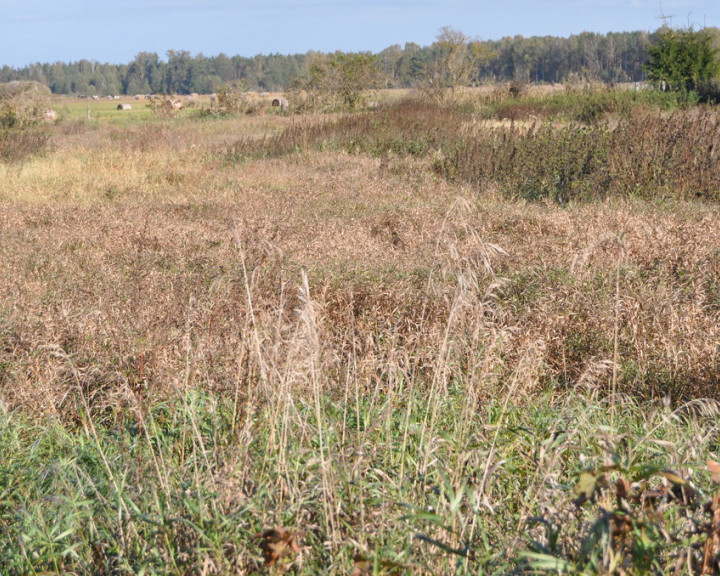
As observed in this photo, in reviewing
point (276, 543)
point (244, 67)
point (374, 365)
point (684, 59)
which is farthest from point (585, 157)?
point (244, 67)

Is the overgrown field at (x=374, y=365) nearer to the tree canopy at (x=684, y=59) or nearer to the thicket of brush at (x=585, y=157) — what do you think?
the thicket of brush at (x=585, y=157)

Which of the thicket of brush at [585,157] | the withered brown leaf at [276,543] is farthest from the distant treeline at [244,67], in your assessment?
the withered brown leaf at [276,543]

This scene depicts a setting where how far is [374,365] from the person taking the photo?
394cm

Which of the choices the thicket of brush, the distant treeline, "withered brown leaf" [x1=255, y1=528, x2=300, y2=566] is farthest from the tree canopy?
the distant treeline

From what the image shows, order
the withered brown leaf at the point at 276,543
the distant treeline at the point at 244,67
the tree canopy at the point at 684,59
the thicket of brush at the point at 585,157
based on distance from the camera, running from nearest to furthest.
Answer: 1. the withered brown leaf at the point at 276,543
2. the thicket of brush at the point at 585,157
3. the tree canopy at the point at 684,59
4. the distant treeline at the point at 244,67

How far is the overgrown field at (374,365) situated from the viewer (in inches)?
86.0

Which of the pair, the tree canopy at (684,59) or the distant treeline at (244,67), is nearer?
the tree canopy at (684,59)

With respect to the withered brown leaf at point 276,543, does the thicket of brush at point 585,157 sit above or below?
above

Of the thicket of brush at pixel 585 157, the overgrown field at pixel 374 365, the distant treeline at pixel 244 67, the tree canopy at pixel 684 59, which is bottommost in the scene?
the overgrown field at pixel 374 365

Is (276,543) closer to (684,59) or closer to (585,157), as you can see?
(585,157)

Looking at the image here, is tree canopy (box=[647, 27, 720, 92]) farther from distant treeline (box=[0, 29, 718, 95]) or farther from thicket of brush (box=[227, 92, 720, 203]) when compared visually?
distant treeline (box=[0, 29, 718, 95])

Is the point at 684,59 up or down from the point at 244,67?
A: down

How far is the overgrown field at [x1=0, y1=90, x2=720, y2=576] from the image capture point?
7.17 ft

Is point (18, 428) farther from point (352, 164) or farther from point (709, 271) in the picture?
point (352, 164)
